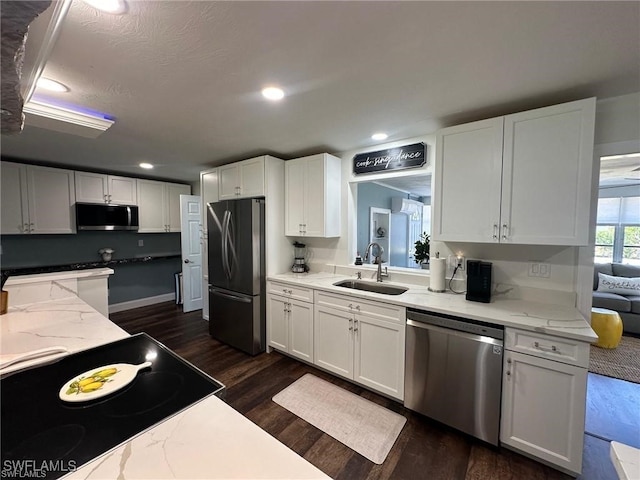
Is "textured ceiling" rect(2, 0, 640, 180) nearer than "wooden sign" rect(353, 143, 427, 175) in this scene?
Yes

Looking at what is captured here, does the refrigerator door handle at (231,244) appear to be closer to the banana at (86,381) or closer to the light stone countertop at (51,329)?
the light stone countertop at (51,329)

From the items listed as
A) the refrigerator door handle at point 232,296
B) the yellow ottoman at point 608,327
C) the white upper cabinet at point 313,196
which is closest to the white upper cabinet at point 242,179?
the white upper cabinet at point 313,196

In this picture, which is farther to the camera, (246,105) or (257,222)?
(257,222)

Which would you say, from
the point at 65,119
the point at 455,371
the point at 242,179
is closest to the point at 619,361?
the point at 455,371

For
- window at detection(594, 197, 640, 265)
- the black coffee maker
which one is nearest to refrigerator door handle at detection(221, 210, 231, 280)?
the black coffee maker

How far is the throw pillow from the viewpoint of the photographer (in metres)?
3.99

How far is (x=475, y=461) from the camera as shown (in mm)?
1724

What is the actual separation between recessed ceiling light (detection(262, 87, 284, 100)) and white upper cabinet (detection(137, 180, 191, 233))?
13.1 ft

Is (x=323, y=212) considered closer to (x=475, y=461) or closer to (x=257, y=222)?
(x=257, y=222)

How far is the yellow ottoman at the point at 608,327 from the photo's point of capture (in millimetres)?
3133

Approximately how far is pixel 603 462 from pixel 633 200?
6002 mm

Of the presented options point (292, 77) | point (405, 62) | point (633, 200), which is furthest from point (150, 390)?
point (633, 200)

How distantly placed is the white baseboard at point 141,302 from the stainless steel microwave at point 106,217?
1.42 m
